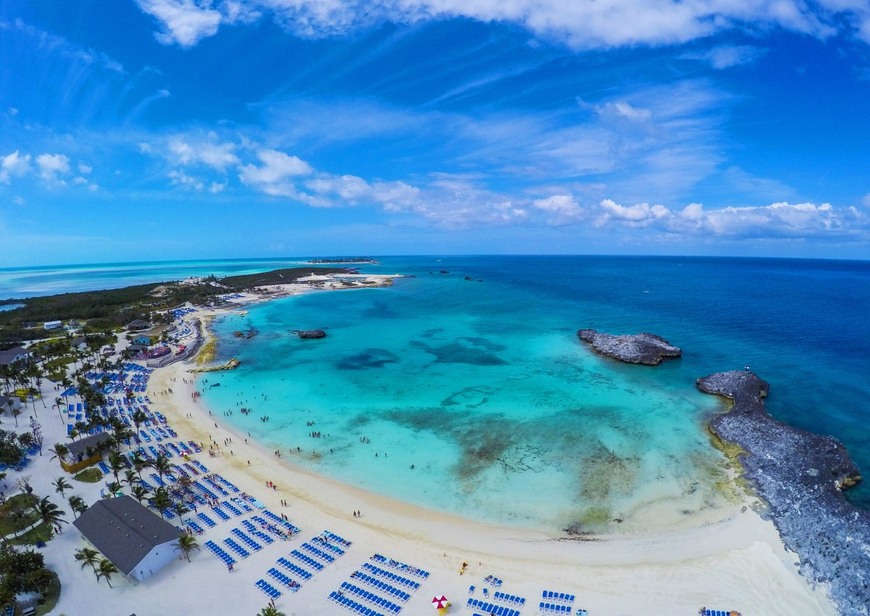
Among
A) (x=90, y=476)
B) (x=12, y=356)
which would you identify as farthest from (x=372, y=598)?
(x=12, y=356)

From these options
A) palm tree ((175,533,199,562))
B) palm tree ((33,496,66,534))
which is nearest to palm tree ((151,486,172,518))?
palm tree ((175,533,199,562))

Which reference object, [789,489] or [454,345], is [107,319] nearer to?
[454,345]

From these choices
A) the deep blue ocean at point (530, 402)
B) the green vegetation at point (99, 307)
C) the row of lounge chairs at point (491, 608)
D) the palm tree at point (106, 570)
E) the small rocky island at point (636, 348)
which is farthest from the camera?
the green vegetation at point (99, 307)

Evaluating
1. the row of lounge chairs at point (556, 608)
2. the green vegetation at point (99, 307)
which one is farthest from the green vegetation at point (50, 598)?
the green vegetation at point (99, 307)

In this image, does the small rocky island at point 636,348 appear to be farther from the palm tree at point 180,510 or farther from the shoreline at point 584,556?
the palm tree at point 180,510

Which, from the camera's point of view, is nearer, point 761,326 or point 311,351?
point 311,351

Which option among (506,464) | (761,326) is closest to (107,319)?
(506,464)
